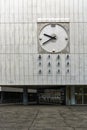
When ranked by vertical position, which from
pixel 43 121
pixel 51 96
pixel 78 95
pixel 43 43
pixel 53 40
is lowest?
pixel 51 96

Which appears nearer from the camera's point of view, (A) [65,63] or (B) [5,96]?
(A) [65,63]

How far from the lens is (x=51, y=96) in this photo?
59406mm

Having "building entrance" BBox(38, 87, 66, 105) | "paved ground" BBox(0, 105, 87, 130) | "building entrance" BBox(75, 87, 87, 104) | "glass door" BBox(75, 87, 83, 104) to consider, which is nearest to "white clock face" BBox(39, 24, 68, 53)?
"glass door" BBox(75, 87, 83, 104)

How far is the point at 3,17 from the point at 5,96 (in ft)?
120

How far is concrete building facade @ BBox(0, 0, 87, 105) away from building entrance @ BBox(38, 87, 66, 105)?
686cm

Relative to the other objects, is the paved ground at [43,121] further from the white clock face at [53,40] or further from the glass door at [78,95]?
the glass door at [78,95]

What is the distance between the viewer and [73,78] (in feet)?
168

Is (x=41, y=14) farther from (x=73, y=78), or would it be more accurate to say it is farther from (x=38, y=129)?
(x=38, y=129)

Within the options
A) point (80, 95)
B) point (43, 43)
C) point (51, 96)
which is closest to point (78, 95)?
point (80, 95)

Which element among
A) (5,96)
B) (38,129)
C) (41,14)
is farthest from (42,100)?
(38,129)

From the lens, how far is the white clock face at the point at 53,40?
51281mm

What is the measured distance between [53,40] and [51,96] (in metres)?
10.9

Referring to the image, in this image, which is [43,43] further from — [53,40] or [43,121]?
[43,121]

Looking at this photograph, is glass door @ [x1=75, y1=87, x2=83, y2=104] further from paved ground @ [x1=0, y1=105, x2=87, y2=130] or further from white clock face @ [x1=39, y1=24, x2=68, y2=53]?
paved ground @ [x1=0, y1=105, x2=87, y2=130]
